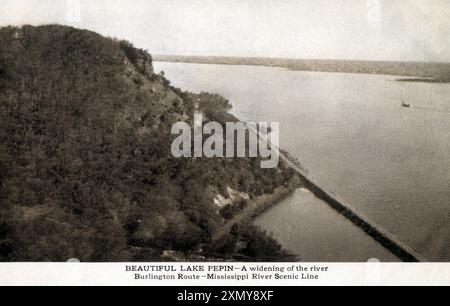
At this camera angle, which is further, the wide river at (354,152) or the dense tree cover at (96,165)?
the wide river at (354,152)

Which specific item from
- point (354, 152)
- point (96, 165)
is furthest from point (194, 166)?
point (354, 152)

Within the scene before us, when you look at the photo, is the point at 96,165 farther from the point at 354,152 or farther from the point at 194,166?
the point at 354,152

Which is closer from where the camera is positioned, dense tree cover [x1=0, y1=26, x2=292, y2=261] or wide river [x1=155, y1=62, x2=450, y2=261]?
dense tree cover [x1=0, y1=26, x2=292, y2=261]

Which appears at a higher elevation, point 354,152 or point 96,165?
point 96,165

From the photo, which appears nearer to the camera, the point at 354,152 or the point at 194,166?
the point at 194,166
